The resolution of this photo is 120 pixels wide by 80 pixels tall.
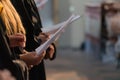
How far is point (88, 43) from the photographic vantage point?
29.5 feet

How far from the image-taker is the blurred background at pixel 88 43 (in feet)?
21.7

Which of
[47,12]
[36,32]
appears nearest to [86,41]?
[47,12]

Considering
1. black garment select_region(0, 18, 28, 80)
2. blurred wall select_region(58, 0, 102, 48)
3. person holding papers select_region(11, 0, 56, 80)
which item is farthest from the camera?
blurred wall select_region(58, 0, 102, 48)

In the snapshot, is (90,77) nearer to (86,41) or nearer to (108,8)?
(108,8)

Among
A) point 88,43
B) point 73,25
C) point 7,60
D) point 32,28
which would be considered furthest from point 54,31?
point 73,25

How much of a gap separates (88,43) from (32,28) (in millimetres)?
7129

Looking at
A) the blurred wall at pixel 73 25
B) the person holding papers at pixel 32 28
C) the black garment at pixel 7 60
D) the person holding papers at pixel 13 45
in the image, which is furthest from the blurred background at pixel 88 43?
the black garment at pixel 7 60

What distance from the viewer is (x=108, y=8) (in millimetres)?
7566

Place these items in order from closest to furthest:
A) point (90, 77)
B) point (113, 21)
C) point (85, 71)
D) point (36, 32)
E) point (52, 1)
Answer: point (36, 32)
point (90, 77)
point (85, 71)
point (113, 21)
point (52, 1)

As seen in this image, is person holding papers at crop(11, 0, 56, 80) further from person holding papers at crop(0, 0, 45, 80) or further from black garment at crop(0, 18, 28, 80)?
black garment at crop(0, 18, 28, 80)

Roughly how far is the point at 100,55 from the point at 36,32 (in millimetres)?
5888

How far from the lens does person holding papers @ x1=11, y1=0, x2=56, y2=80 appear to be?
183 centimetres

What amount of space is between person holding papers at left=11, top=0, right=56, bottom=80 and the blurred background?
3590 mm

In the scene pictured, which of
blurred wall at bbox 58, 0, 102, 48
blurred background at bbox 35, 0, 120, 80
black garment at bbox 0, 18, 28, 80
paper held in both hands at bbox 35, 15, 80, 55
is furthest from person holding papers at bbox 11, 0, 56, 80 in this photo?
blurred wall at bbox 58, 0, 102, 48
